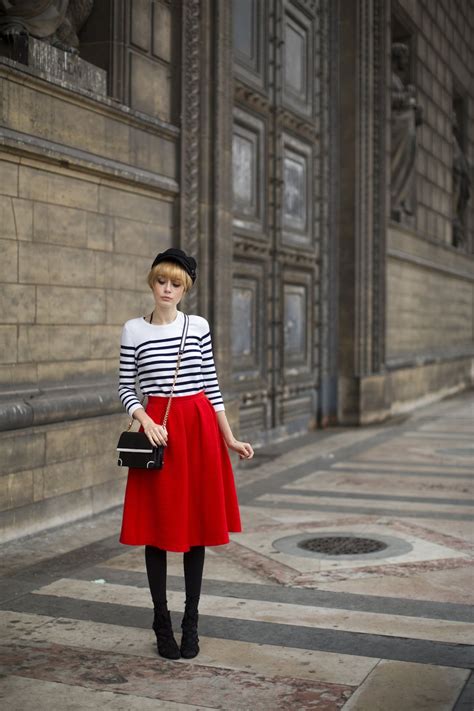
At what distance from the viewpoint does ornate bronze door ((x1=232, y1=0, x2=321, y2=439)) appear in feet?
39.9

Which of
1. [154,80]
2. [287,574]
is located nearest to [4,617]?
[287,574]

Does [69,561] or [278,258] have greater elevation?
[278,258]

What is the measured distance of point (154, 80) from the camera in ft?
30.1

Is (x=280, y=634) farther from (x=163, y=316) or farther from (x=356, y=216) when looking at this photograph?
(x=356, y=216)

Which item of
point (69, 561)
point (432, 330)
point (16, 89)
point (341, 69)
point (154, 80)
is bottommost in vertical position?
point (69, 561)

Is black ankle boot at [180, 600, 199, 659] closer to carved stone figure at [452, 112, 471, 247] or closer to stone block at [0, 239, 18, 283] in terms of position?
stone block at [0, 239, 18, 283]

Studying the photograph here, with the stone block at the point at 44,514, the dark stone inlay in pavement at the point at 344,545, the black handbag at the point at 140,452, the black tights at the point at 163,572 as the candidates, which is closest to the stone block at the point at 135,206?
the stone block at the point at 44,514

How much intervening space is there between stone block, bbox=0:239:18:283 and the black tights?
318cm

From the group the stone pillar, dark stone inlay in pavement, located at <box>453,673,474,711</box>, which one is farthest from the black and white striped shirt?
the stone pillar

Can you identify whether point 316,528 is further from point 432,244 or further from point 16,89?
point 432,244

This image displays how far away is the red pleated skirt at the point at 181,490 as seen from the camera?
170 inches

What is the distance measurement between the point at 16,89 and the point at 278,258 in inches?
258

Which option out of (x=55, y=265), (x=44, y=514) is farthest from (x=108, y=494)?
(x=55, y=265)

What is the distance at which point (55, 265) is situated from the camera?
7.60 meters
